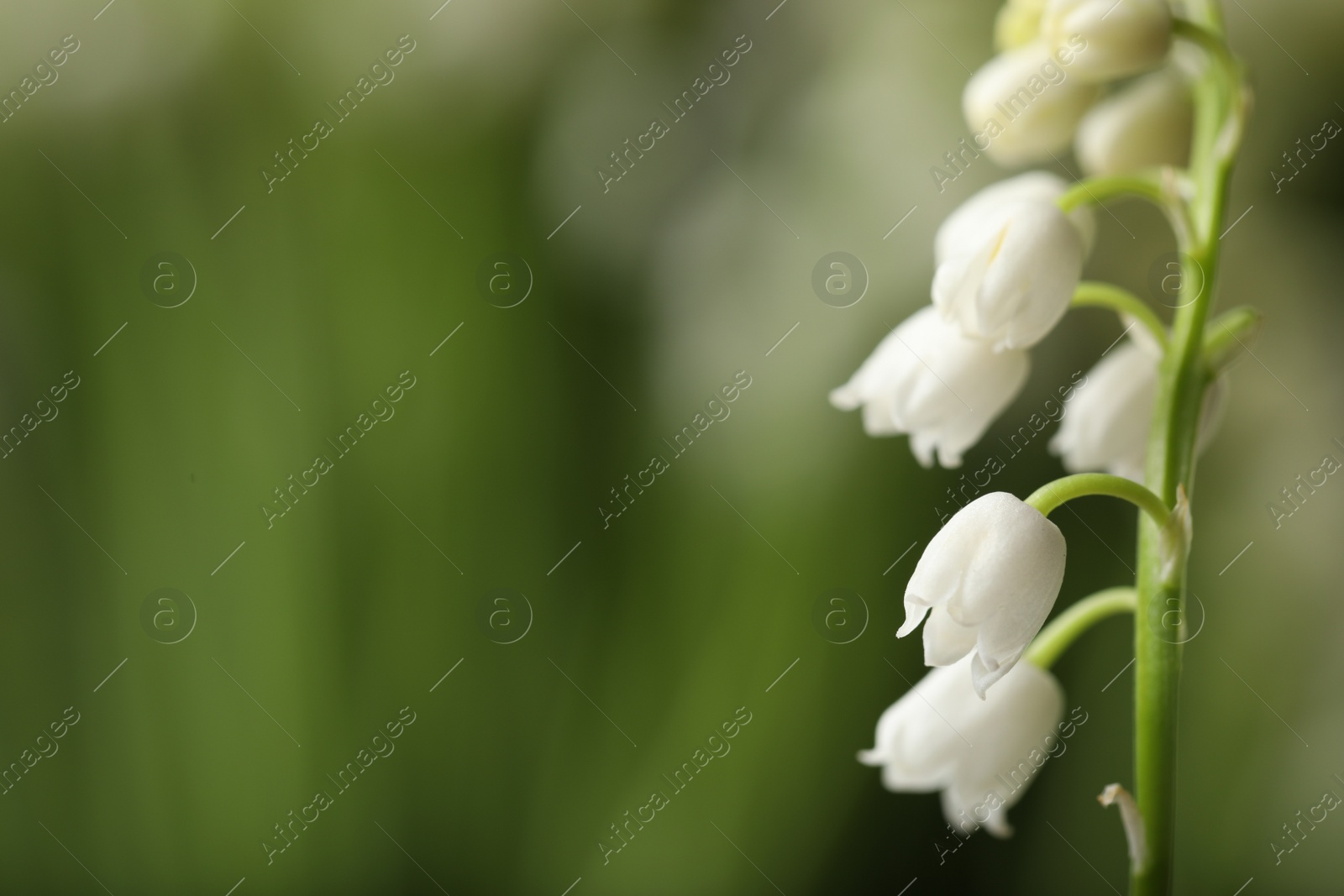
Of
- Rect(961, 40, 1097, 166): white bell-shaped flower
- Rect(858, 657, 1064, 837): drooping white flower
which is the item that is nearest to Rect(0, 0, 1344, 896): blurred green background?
Rect(858, 657, 1064, 837): drooping white flower

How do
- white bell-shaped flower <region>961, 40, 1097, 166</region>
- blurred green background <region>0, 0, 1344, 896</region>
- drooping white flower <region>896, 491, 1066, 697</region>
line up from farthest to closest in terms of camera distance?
Result: blurred green background <region>0, 0, 1344, 896</region>, white bell-shaped flower <region>961, 40, 1097, 166</region>, drooping white flower <region>896, 491, 1066, 697</region>

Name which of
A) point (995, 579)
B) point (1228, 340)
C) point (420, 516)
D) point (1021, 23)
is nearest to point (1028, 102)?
point (1021, 23)

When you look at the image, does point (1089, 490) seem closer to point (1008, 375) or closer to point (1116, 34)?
point (1008, 375)

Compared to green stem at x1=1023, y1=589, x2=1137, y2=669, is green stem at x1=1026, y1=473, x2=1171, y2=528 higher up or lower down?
higher up

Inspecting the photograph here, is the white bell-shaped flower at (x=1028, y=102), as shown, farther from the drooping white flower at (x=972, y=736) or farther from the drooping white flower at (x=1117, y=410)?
the drooping white flower at (x=972, y=736)

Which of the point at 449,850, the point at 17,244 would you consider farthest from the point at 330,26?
the point at 449,850

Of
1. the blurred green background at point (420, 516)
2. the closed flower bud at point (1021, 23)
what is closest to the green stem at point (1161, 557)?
the closed flower bud at point (1021, 23)

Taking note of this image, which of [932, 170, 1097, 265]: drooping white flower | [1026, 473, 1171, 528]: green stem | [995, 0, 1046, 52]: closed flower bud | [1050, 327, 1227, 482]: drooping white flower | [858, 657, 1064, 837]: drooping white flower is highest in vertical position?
[995, 0, 1046, 52]: closed flower bud

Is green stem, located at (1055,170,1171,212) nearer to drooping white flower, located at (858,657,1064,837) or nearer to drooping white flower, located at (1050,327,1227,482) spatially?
drooping white flower, located at (1050,327,1227,482)

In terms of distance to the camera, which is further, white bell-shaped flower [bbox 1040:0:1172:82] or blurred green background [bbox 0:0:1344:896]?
blurred green background [bbox 0:0:1344:896]
